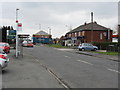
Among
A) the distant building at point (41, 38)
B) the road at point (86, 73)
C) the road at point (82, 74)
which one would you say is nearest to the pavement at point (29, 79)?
the road at point (82, 74)

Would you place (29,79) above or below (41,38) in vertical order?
below

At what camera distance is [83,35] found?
65.9 metres

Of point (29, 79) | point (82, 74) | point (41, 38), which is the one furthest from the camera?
point (41, 38)

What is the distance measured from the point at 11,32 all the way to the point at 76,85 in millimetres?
15982

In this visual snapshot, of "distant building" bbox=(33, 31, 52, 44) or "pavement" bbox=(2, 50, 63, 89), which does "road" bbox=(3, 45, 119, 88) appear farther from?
"distant building" bbox=(33, 31, 52, 44)

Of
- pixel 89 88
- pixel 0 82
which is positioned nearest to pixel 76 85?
pixel 89 88

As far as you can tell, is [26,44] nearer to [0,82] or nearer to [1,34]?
[1,34]

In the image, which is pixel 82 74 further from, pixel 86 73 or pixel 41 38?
pixel 41 38

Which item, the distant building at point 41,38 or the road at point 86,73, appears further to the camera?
the distant building at point 41,38

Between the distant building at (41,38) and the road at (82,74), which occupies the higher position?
the distant building at (41,38)

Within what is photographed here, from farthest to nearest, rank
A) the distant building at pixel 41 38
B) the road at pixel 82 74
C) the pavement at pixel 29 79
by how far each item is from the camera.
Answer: the distant building at pixel 41 38 → the road at pixel 82 74 → the pavement at pixel 29 79

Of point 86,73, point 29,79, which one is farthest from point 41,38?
point 29,79

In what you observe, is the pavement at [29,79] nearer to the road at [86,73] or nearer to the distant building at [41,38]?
the road at [86,73]

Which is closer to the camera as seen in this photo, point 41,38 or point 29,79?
point 29,79
